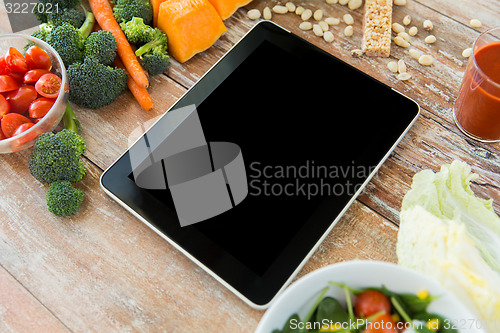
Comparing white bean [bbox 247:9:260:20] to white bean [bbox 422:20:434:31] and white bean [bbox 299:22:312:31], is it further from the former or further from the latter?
white bean [bbox 422:20:434:31]

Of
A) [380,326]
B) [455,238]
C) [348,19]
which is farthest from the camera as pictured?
[348,19]

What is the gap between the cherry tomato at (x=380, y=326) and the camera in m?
0.65

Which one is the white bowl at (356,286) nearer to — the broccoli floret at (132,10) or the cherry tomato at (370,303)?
the cherry tomato at (370,303)

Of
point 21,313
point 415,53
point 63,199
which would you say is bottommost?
point 21,313

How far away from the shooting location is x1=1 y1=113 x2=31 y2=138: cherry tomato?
3.25 ft

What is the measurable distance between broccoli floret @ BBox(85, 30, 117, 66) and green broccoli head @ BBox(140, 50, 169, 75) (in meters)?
0.08

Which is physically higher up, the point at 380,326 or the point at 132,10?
the point at 132,10

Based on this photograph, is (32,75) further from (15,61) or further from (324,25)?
(324,25)

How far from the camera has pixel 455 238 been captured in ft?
2.54

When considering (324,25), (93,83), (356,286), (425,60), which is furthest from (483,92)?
(93,83)

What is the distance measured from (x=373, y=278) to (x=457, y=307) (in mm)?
113

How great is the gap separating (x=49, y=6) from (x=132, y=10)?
0.64ft

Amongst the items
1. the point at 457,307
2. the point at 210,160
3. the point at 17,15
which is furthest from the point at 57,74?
the point at 457,307

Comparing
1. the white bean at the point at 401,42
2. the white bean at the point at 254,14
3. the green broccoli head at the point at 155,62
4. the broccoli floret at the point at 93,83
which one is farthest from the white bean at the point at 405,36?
the broccoli floret at the point at 93,83
